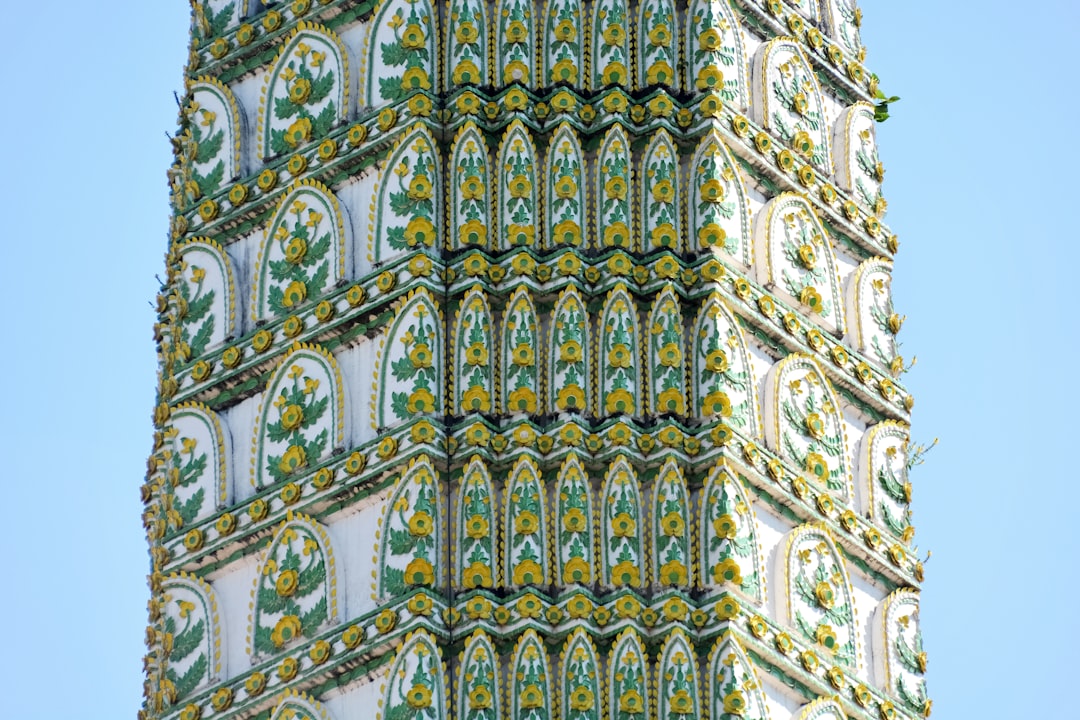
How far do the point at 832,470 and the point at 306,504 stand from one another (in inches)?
101

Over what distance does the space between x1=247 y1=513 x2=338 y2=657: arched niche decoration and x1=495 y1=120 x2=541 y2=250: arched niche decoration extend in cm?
169

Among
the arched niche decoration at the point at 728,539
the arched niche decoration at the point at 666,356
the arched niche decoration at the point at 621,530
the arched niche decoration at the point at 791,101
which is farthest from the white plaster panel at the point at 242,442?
the arched niche decoration at the point at 791,101

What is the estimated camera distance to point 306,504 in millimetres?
18969

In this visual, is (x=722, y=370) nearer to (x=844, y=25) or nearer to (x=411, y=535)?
(x=411, y=535)

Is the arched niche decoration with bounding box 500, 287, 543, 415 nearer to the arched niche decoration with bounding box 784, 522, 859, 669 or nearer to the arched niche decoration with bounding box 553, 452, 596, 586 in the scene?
the arched niche decoration with bounding box 553, 452, 596, 586

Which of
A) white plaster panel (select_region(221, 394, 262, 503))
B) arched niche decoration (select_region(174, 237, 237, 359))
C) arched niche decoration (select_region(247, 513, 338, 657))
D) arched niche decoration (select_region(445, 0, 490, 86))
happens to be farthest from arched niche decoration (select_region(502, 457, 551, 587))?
arched niche decoration (select_region(445, 0, 490, 86))

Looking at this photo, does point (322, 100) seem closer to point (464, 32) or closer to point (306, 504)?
point (464, 32)

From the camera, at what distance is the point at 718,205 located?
19.7 metres

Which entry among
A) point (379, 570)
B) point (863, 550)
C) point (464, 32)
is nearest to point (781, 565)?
point (863, 550)

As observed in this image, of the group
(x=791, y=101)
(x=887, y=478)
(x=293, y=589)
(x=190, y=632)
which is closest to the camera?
(x=293, y=589)

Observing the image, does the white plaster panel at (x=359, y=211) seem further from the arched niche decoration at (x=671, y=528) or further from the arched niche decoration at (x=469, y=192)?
the arched niche decoration at (x=671, y=528)

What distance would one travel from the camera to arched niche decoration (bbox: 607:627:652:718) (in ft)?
59.5

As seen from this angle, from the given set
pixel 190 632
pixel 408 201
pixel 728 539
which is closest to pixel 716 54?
pixel 408 201

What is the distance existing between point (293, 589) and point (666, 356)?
81.1 inches
